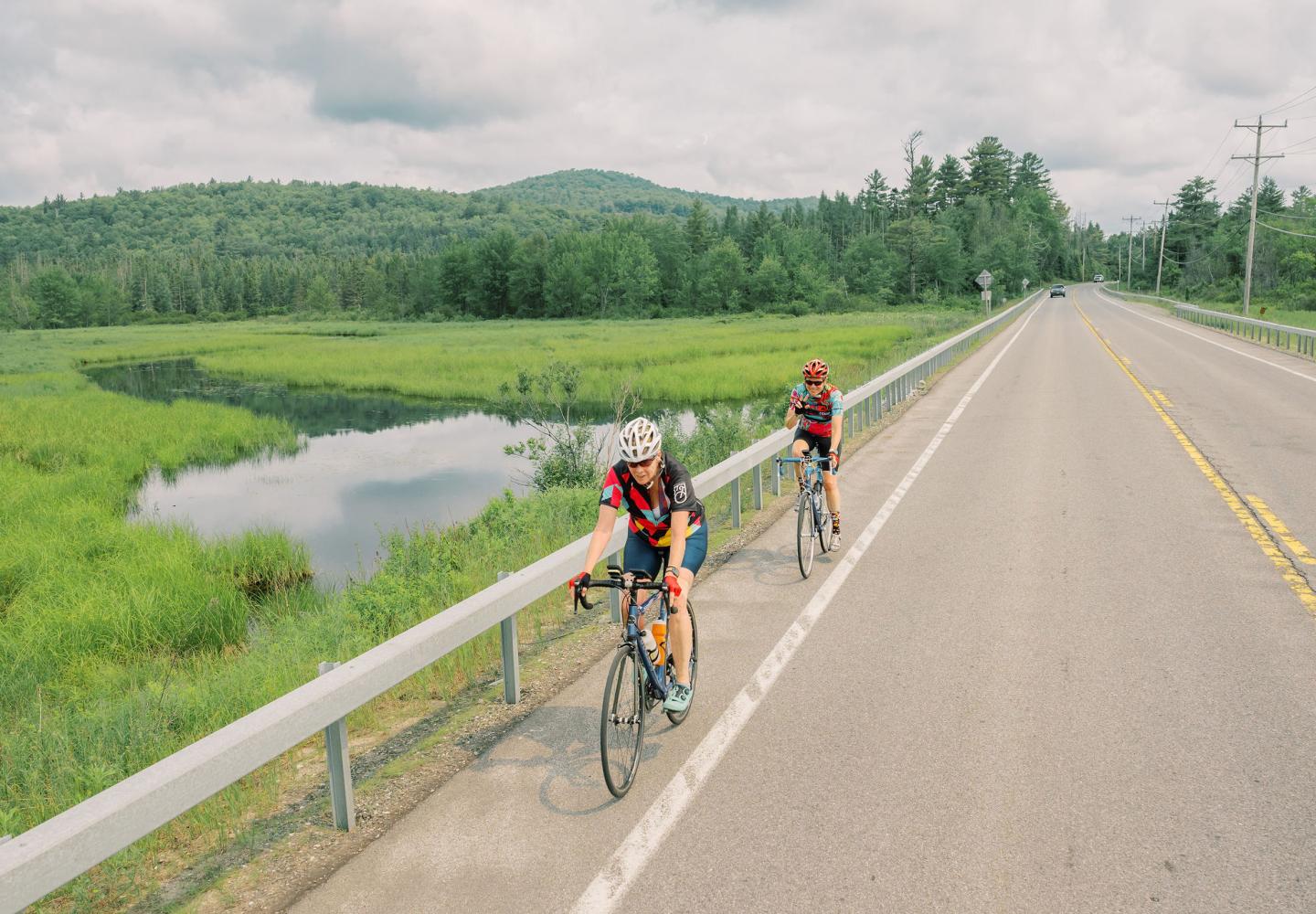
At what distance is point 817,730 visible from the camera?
5387 millimetres

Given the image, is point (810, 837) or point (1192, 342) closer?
point (810, 837)

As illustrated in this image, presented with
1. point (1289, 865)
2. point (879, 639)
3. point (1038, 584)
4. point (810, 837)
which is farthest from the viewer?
point (1038, 584)

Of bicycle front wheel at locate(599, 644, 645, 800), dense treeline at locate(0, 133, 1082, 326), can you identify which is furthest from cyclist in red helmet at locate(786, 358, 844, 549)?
dense treeline at locate(0, 133, 1082, 326)

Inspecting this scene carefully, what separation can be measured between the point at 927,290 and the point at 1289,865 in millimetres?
110983

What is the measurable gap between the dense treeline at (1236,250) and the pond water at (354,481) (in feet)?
180

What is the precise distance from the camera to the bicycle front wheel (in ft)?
15.1

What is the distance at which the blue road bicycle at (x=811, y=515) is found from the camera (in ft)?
28.0

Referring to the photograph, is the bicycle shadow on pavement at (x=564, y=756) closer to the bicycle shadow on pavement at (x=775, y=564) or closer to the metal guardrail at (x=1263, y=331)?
the bicycle shadow on pavement at (x=775, y=564)

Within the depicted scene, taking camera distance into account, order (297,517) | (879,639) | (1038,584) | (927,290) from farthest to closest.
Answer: (927,290) < (297,517) < (1038,584) < (879,639)

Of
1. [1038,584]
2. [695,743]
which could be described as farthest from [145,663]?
[1038,584]

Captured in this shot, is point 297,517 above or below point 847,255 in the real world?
below

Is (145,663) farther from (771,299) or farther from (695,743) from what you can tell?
(771,299)

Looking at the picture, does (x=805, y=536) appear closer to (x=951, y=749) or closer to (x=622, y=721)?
(x=951, y=749)

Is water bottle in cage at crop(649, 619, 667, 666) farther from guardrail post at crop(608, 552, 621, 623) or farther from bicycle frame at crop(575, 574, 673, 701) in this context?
guardrail post at crop(608, 552, 621, 623)
